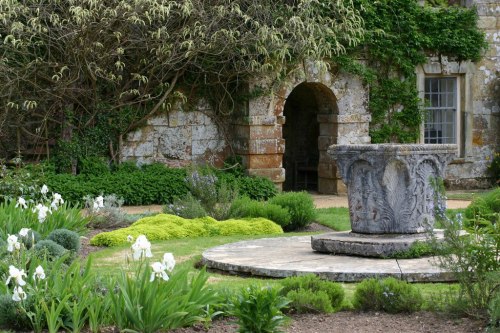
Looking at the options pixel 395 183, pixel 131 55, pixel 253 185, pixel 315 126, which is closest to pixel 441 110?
pixel 315 126

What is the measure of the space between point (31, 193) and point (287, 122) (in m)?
7.95

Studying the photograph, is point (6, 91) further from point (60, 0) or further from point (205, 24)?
point (205, 24)

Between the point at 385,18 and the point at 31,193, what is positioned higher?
the point at 385,18

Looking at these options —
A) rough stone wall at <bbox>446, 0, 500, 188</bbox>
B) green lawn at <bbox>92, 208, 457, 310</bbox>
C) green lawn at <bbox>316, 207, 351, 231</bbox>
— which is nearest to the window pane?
rough stone wall at <bbox>446, 0, 500, 188</bbox>

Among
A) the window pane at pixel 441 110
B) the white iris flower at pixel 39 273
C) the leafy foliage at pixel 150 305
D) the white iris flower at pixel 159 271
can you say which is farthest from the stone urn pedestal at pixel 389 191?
the window pane at pixel 441 110

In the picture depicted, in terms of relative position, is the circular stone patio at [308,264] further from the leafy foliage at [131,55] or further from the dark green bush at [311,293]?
the leafy foliage at [131,55]

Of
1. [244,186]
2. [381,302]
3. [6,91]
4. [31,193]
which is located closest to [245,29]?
[244,186]

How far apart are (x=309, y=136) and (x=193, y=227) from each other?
8954 mm

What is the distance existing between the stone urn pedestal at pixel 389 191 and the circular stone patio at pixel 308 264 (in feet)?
1.06

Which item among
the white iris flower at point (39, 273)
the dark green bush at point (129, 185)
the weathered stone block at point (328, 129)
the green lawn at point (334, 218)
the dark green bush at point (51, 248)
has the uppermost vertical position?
the weathered stone block at point (328, 129)

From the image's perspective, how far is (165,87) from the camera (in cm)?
1811

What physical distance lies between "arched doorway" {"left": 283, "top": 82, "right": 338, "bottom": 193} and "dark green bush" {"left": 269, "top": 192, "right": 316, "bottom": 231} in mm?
5401

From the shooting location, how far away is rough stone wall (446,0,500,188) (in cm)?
2042

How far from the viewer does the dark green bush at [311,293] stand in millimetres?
7641
